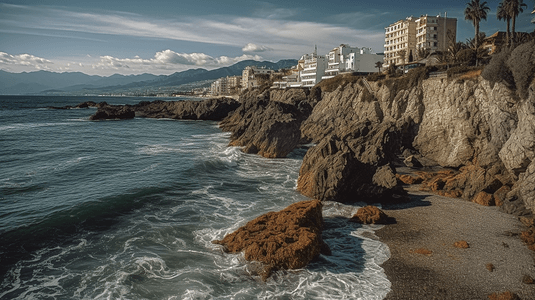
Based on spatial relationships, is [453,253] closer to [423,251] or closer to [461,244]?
[461,244]

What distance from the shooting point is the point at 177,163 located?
33.6 metres

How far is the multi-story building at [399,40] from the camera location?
80688mm

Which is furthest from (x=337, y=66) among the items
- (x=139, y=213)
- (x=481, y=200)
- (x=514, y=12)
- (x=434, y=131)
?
(x=139, y=213)

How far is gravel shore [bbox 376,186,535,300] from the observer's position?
13.1 metres

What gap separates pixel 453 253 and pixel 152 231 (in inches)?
597

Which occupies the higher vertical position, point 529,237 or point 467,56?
point 467,56

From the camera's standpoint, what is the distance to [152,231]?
17844 mm

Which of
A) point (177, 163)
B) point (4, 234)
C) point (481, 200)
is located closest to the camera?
point (4, 234)

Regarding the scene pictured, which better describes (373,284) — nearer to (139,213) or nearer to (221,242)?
(221,242)

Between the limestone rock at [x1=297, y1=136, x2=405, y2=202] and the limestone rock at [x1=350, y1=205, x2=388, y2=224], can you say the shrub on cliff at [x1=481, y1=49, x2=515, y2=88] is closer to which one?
the limestone rock at [x1=297, y1=136, x2=405, y2=202]

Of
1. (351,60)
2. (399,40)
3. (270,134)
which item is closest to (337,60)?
(351,60)

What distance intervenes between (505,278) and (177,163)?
27.7m

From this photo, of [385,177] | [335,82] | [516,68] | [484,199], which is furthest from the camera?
[335,82]

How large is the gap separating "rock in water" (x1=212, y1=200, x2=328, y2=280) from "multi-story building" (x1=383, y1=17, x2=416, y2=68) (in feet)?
232
